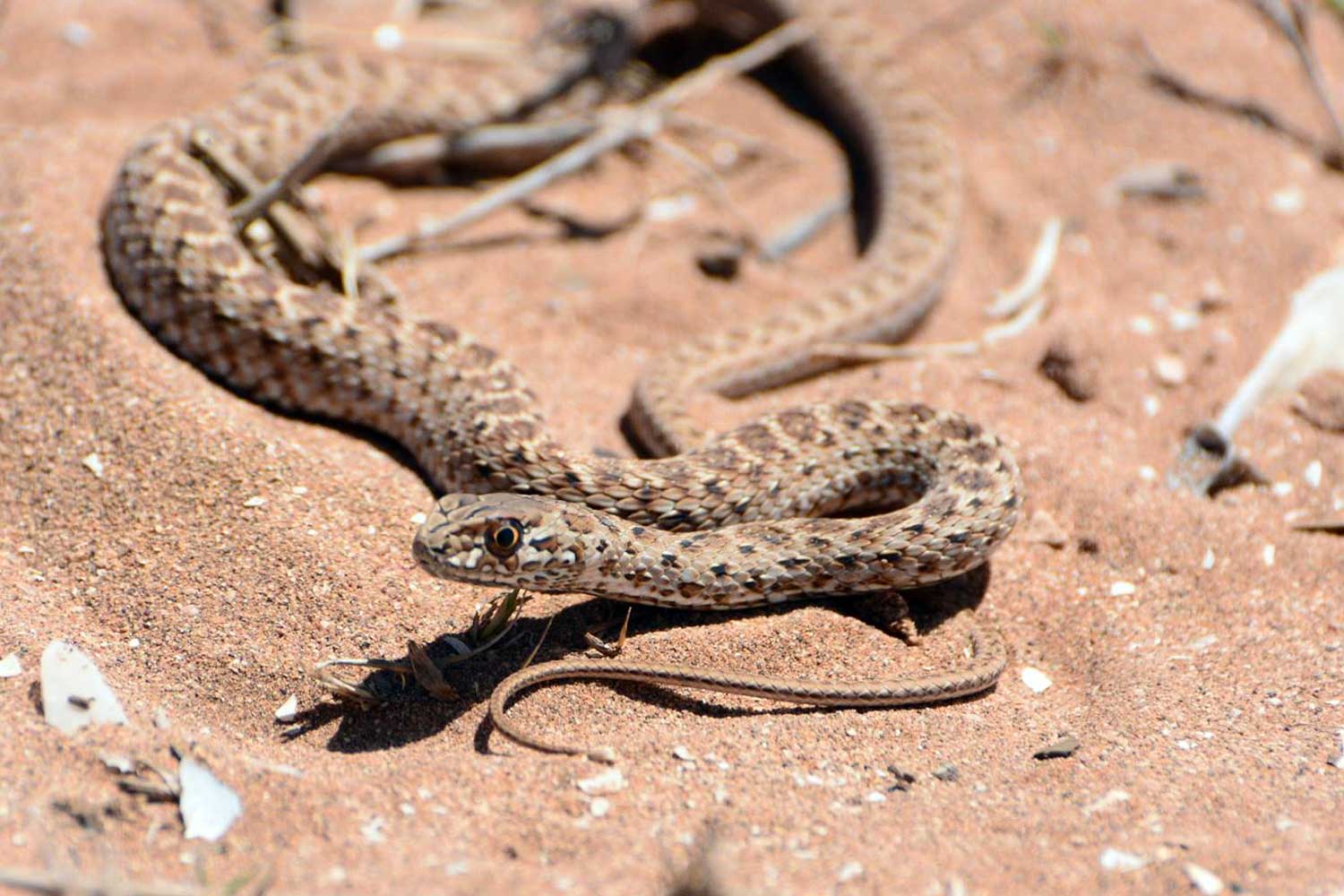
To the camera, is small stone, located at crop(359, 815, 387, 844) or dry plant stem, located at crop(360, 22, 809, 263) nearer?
small stone, located at crop(359, 815, 387, 844)

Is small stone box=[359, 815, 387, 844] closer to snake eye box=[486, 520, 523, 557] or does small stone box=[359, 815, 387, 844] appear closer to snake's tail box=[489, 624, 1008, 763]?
snake's tail box=[489, 624, 1008, 763]

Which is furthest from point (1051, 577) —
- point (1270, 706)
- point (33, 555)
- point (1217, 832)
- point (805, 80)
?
point (805, 80)

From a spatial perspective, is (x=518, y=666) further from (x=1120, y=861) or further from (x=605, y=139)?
(x=605, y=139)

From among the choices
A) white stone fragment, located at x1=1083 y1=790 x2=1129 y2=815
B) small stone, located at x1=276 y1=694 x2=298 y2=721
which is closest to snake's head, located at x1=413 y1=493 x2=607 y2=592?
small stone, located at x1=276 y1=694 x2=298 y2=721

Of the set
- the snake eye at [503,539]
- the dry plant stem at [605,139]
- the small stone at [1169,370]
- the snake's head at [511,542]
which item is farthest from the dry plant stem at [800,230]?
the snake eye at [503,539]

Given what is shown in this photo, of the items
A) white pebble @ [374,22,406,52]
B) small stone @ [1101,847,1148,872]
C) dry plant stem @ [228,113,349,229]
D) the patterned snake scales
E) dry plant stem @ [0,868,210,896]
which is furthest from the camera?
white pebble @ [374,22,406,52]

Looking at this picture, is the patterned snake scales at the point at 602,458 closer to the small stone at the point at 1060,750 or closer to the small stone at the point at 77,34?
the small stone at the point at 1060,750
